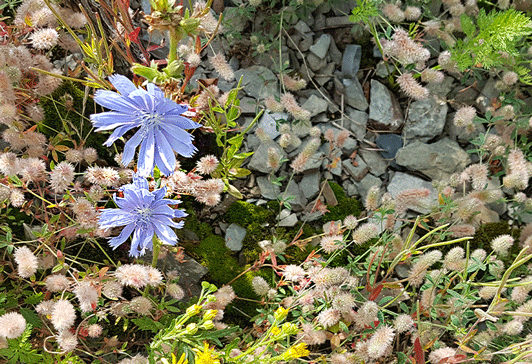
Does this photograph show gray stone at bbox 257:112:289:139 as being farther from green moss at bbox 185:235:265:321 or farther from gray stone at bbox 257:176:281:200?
green moss at bbox 185:235:265:321

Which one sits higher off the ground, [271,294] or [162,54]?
[162,54]

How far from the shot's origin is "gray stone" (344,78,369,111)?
2916mm

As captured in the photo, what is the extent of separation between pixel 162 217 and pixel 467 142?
2.15m

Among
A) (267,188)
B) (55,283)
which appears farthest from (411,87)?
(55,283)

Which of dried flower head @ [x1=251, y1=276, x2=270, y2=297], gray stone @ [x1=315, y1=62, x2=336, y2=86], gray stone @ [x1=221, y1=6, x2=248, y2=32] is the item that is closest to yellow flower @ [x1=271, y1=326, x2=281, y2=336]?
dried flower head @ [x1=251, y1=276, x2=270, y2=297]

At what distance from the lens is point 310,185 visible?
9.11 ft

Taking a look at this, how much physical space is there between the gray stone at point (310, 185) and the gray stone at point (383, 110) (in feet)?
1.87

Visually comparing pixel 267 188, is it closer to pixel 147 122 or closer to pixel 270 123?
pixel 270 123

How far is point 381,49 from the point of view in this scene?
108 inches

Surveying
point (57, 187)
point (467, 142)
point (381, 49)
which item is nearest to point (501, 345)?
point (467, 142)

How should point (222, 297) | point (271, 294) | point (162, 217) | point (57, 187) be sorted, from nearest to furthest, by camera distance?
point (162, 217) → point (57, 187) → point (222, 297) → point (271, 294)

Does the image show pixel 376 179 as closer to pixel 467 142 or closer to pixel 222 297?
pixel 467 142

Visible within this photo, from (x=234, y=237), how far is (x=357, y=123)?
1107mm

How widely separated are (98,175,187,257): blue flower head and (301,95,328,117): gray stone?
1404mm
